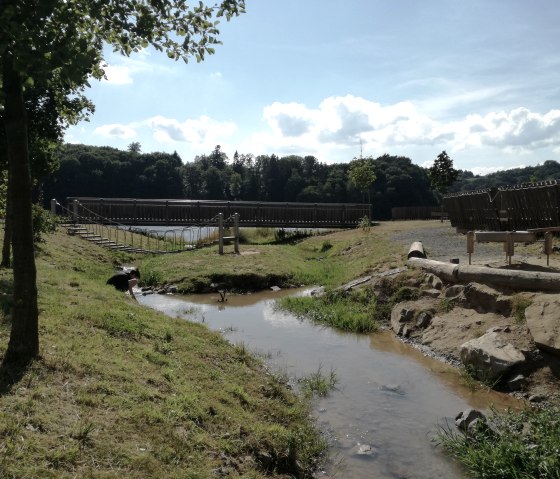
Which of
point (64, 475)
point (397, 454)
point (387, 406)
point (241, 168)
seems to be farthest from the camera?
point (241, 168)

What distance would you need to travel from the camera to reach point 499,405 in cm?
781

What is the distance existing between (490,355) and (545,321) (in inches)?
47.1

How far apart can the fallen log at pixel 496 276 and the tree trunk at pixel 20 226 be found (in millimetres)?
9015

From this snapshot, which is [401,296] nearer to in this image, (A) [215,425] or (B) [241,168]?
(A) [215,425]

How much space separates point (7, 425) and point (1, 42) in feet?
9.92

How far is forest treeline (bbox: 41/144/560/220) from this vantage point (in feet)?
286

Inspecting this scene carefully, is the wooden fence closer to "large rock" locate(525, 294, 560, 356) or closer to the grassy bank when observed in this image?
"large rock" locate(525, 294, 560, 356)

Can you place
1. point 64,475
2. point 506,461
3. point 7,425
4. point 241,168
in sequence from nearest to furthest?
point 64,475
point 7,425
point 506,461
point 241,168

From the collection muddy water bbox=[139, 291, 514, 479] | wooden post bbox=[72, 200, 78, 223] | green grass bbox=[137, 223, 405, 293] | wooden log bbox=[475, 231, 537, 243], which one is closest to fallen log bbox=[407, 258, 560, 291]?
wooden log bbox=[475, 231, 537, 243]

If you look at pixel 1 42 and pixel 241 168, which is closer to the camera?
pixel 1 42

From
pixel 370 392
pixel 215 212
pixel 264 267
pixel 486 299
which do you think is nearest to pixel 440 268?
pixel 486 299

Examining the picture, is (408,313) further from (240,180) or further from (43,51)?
(240,180)

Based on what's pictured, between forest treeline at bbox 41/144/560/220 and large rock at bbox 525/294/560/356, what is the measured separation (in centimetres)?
7058

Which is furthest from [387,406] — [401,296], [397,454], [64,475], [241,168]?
[241,168]
